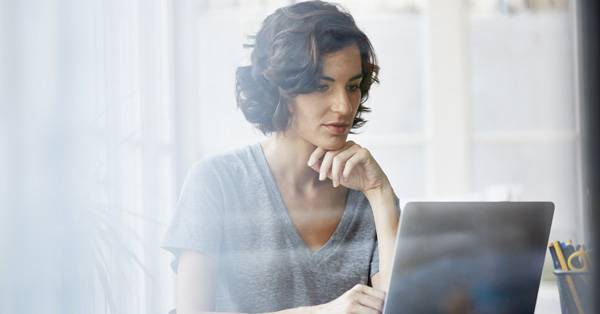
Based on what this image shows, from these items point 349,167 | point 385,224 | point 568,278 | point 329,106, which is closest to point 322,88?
point 329,106

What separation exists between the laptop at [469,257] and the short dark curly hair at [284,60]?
10.1 inches

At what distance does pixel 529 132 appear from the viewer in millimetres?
1306

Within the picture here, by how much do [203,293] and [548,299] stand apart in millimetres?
588

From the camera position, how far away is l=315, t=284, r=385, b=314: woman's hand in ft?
3.70

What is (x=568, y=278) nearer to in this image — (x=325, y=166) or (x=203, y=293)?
(x=325, y=166)

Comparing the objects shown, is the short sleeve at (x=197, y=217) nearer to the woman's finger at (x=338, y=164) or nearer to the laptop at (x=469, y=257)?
the woman's finger at (x=338, y=164)

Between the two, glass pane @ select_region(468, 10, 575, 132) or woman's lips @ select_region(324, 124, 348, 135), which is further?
glass pane @ select_region(468, 10, 575, 132)

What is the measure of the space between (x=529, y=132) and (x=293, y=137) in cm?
44

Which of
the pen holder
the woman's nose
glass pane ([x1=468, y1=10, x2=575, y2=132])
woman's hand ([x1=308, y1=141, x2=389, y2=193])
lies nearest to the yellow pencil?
the pen holder

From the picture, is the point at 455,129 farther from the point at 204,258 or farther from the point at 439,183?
the point at 204,258

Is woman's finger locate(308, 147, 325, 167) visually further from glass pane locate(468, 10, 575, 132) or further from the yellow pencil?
the yellow pencil

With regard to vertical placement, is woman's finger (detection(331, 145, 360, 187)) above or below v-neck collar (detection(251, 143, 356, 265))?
above

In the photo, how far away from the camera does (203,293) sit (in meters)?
1.13

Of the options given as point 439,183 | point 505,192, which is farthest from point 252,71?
point 505,192
